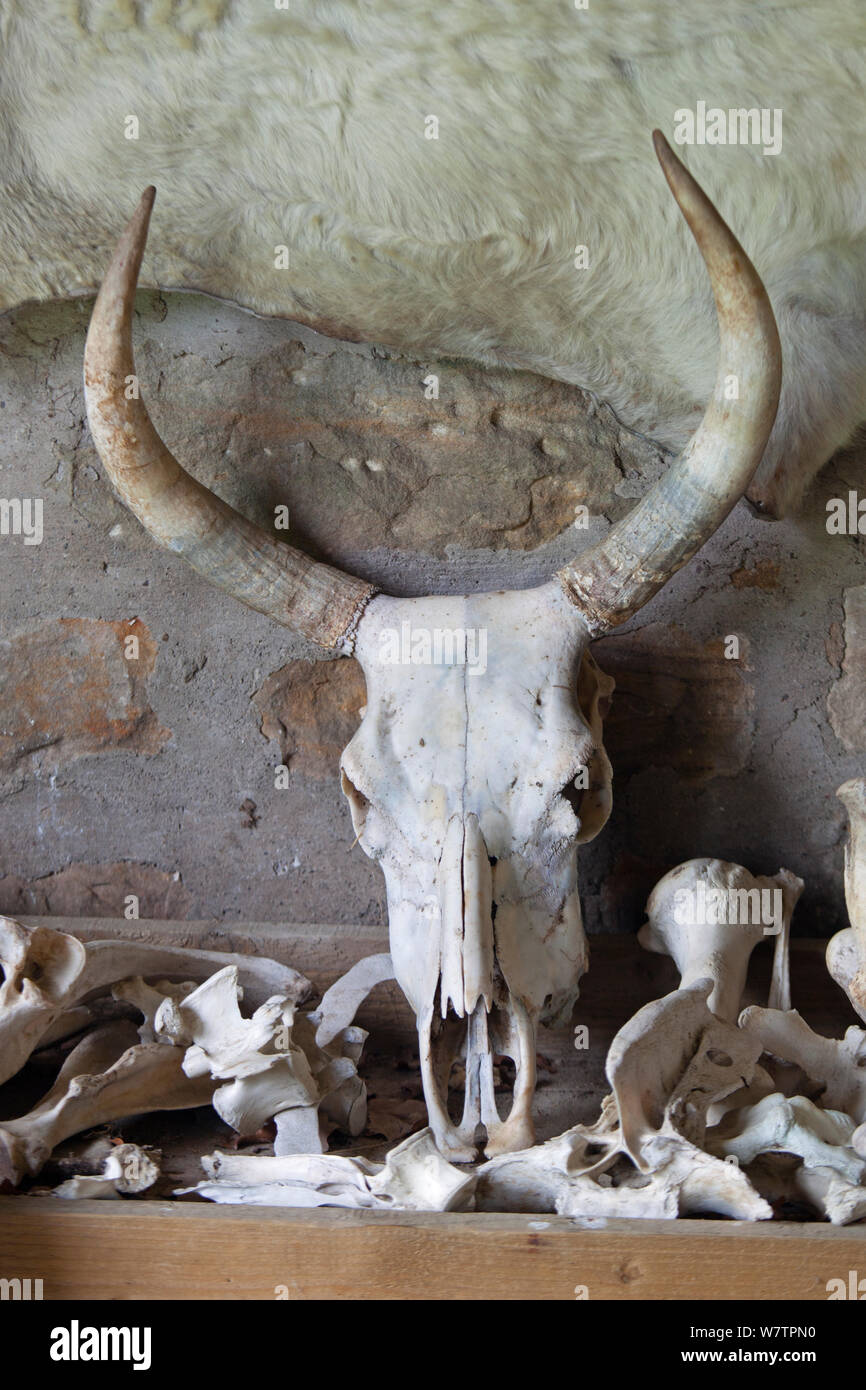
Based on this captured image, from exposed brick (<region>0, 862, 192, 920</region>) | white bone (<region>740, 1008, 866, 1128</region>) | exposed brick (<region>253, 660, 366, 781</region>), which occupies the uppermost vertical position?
exposed brick (<region>253, 660, 366, 781</region>)

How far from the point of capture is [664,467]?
1995 mm

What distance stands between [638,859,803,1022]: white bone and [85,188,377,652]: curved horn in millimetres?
595

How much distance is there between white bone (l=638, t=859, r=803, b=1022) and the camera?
1.70 m

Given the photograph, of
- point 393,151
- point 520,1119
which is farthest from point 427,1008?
point 393,151

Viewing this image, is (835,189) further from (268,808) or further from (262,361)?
(268,808)

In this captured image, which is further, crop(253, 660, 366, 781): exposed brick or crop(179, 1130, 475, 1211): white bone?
crop(253, 660, 366, 781): exposed brick

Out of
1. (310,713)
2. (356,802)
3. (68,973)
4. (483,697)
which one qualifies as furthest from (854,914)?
(68,973)

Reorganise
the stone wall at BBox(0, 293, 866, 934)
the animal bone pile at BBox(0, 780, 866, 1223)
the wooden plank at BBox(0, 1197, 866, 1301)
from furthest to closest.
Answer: the stone wall at BBox(0, 293, 866, 934) < the animal bone pile at BBox(0, 780, 866, 1223) < the wooden plank at BBox(0, 1197, 866, 1301)

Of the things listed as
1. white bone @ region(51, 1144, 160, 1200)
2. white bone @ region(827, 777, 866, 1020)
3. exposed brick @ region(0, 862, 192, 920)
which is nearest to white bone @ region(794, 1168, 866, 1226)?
white bone @ region(827, 777, 866, 1020)

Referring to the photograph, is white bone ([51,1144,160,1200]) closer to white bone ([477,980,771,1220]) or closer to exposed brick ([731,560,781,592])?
white bone ([477,980,771,1220])

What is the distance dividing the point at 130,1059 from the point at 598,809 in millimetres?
684

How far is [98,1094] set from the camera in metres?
1.52

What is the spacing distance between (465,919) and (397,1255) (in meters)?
0.37

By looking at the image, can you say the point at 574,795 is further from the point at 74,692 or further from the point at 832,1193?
the point at 74,692
